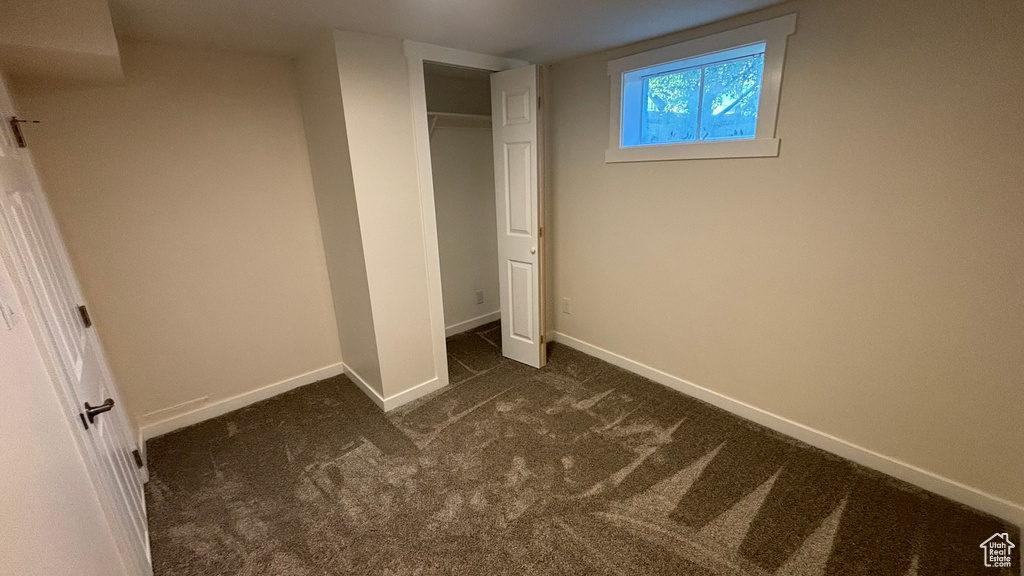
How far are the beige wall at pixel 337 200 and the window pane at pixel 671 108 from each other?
1.84m

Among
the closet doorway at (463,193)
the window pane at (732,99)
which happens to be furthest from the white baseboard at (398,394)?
the window pane at (732,99)

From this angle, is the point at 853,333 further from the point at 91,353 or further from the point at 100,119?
the point at 100,119

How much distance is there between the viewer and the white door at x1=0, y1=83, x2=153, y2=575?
3.84ft

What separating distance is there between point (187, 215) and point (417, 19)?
172 centimetres

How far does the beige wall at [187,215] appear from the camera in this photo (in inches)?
82.3

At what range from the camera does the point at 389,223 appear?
243 centimetres

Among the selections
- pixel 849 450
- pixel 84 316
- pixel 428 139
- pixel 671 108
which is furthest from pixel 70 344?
pixel 849 450

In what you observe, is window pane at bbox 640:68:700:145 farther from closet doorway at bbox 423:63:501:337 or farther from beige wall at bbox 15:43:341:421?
beige wall at bbox 15:43:341:421

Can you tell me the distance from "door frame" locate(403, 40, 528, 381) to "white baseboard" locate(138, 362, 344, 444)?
3.32 ft

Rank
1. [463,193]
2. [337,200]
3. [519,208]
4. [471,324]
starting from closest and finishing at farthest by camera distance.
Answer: [337,200]
[519,208]
[463,193]
[471,324]

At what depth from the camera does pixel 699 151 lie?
2.33 meters

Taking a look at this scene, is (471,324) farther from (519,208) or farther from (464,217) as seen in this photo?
(519,208)

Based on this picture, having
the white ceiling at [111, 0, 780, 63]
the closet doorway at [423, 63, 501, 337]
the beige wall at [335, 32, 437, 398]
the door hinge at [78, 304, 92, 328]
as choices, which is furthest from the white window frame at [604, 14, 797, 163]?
the door hinge at [78, 304, 92, 328]

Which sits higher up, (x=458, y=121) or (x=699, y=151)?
(x=458, y=121)
